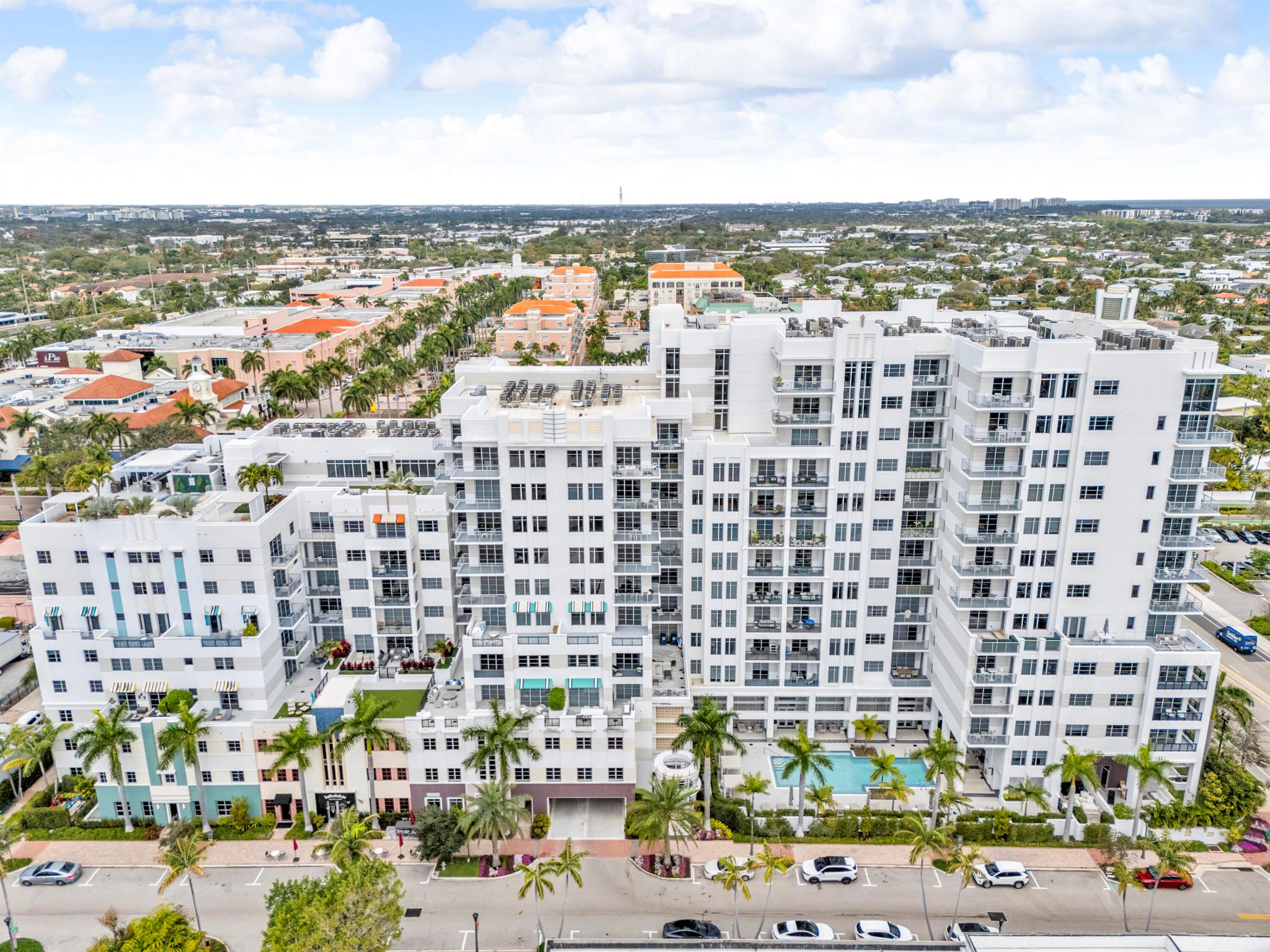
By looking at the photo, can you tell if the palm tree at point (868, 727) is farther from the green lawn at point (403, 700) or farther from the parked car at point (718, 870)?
the green lawn at point (403, 700)

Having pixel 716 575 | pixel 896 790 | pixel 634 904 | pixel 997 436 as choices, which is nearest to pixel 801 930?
pixel 634 904

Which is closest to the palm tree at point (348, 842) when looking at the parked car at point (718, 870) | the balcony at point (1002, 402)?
the parked car at point (718, 870)

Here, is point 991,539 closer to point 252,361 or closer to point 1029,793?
point 1029,793

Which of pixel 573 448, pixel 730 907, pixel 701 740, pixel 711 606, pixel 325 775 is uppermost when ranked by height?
pixel 573 448

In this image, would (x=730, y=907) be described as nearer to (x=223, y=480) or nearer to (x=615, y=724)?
(x=615, y=724)

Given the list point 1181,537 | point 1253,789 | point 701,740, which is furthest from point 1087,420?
point 701,740

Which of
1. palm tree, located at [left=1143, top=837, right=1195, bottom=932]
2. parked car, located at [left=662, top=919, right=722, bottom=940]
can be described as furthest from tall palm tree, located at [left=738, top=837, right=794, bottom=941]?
palm tree, located at [left=1143, top=837, right=1195, bottom=932]
